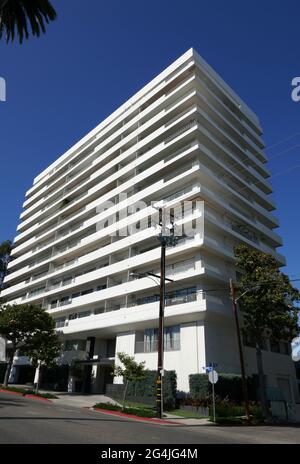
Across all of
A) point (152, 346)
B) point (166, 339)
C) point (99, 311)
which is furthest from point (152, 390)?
point (99, 311)

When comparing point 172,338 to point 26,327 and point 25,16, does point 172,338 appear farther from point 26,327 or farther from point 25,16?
point 25,16

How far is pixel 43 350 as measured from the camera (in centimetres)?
3862

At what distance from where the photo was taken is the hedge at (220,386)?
2734 centimetres

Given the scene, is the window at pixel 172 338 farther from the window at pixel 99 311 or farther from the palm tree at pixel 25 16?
the palm tree at pixel 25 16

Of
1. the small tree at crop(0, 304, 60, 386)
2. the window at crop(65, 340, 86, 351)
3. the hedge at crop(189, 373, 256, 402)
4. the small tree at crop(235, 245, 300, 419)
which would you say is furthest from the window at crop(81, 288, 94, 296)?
the small tree at crop(235, 245, 300, 419)

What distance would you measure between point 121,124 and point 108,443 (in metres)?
48.4

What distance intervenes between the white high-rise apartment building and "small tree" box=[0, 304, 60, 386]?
3814mm

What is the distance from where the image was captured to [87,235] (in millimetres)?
51281

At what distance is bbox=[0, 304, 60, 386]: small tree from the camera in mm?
39844

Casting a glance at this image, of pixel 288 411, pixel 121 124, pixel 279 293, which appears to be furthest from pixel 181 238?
pixel 121 124

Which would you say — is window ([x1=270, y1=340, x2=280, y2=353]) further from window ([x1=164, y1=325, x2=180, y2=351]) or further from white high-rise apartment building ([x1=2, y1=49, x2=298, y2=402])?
window ([x1=164, y1=325, x2=180, y2=351])
